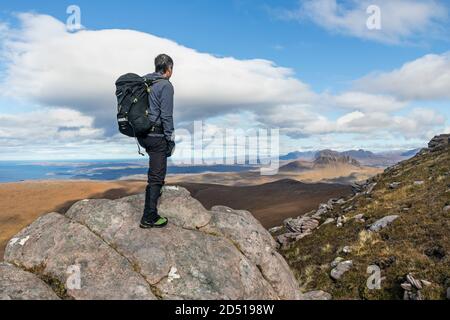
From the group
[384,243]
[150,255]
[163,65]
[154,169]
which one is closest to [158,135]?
[154,169]

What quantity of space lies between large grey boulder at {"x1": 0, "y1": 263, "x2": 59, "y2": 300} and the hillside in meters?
13.5

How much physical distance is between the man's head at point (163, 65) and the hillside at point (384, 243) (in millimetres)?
13103

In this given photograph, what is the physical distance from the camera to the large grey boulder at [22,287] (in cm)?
797

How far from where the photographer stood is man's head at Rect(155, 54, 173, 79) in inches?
412

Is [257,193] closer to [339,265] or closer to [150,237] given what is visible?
[339,265]

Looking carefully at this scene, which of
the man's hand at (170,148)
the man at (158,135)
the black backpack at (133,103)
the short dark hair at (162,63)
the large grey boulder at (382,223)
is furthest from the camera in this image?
the large grey boulder at (382,223)

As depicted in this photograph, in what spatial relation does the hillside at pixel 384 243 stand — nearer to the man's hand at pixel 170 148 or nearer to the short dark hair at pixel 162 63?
the man's hand at pixel 170 148

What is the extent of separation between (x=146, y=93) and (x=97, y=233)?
171 inches

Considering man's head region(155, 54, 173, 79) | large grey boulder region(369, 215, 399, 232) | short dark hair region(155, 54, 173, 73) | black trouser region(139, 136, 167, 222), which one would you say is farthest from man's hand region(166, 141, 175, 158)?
large grey boulder region(369, 215, 399, 232)

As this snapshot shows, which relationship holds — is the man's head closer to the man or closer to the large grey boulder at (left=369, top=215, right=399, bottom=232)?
the man

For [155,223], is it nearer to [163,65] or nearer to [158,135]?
[158,135]

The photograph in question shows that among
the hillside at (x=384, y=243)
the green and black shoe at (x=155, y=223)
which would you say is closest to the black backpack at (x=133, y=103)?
the green and black shoe at (x=155, y=223)

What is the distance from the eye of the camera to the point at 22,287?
27.0ft
